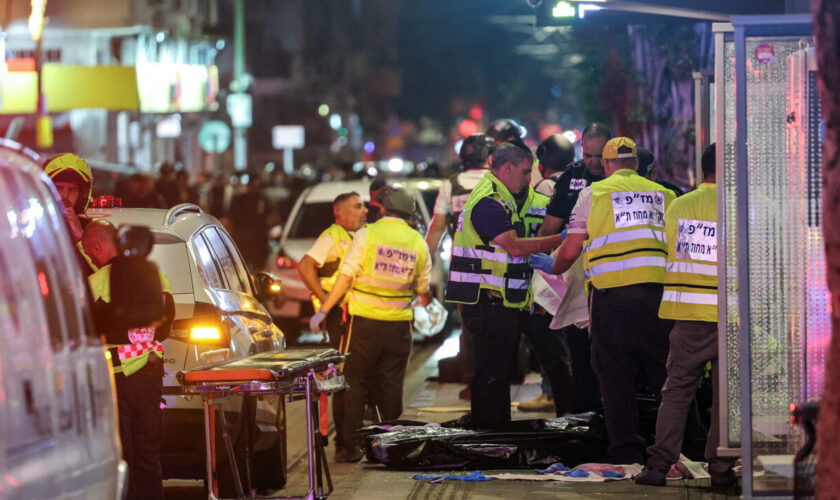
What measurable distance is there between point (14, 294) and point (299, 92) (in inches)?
3463

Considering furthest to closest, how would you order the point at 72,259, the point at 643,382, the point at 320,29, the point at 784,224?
the point at 320,29
the point at 643,382
the point at 784,224
the point at 72,259

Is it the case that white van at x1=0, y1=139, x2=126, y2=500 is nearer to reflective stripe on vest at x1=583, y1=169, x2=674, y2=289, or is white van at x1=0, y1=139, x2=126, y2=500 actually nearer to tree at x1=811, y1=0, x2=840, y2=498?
tree at x1=811, y1=0, x2=840, y2=498

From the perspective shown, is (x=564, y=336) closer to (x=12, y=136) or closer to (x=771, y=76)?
(x=771, y=76)

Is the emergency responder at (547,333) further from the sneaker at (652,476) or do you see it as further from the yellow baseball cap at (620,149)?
the sneaker at (652,476)

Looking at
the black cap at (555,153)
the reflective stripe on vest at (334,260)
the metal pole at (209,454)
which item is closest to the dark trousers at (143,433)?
the metal pole at (209,454)

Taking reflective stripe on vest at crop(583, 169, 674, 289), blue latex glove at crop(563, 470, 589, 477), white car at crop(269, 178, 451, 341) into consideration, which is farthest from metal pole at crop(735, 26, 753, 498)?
white car at crop(269, 178, 451, 341)

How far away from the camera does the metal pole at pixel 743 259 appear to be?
5.69 metres

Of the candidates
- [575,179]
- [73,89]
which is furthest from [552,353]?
[73,89]

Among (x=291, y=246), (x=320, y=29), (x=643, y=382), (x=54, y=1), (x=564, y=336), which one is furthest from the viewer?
(x=320, y=29)

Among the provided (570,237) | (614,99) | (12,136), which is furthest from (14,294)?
(12,136)

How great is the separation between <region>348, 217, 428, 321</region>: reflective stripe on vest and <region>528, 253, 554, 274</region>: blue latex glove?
954mm

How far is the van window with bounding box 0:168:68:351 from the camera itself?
13.9 ft

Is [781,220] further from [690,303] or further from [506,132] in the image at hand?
[506,132]

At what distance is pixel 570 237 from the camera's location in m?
8.09
